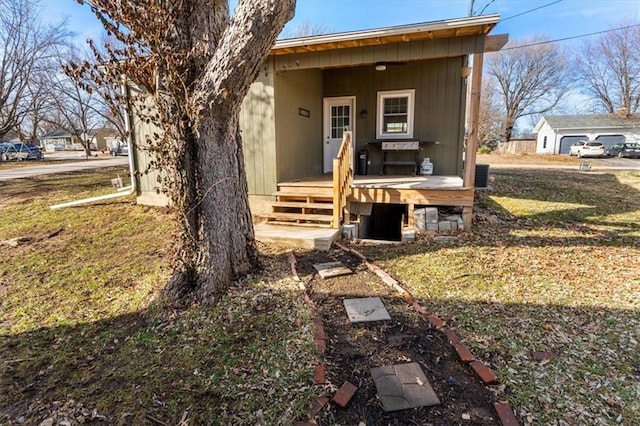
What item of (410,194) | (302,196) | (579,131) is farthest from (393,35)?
(579,131)

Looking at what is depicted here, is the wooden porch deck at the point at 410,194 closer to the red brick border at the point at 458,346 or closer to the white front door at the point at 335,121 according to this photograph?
the red brick border at the point at 458,346

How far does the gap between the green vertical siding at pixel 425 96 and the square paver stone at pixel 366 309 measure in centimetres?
536

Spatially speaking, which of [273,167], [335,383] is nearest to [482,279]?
[335,383]

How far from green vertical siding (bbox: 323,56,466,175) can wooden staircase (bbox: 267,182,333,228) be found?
109 inches

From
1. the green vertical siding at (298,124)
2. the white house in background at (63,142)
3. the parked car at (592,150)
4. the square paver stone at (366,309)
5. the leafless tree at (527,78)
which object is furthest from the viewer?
the white house in background at (63,142)

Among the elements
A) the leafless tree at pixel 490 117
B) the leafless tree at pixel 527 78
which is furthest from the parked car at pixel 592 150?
the leafless tree at pixel 527 78

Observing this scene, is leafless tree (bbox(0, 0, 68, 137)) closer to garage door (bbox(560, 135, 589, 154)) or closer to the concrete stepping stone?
the concrete stepping stone

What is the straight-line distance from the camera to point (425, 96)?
7582mm

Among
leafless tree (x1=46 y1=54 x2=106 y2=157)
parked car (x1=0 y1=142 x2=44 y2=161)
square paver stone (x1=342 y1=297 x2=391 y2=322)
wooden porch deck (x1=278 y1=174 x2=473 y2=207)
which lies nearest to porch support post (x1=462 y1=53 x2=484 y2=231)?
wooden porch deck (x1=278 y1=174 x2=473 y2=207)

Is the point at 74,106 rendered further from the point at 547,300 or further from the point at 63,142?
the point at 547,300

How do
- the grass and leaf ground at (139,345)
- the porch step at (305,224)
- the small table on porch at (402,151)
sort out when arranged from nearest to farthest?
the grass and leaf ground at (139,345), the porch step at (305,224), the small table on porch at (402,151)

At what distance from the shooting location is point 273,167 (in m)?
6.20

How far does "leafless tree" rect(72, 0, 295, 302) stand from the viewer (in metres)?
2.69

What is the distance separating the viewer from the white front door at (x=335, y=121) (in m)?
8.16
